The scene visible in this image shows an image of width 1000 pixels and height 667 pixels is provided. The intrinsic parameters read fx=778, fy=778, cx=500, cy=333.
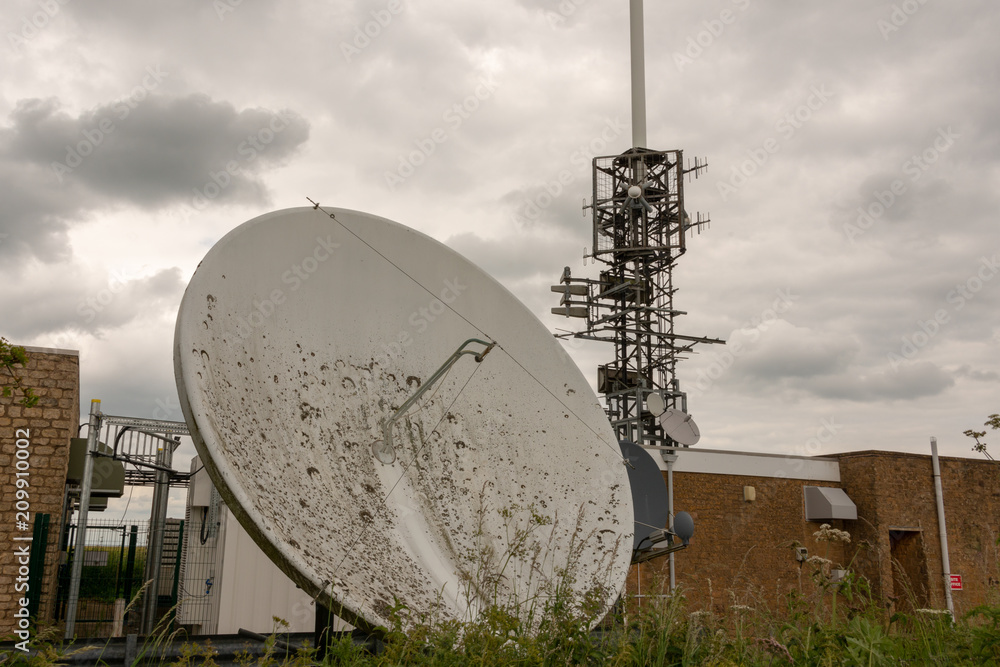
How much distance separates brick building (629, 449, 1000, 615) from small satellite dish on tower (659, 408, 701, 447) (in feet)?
5.36

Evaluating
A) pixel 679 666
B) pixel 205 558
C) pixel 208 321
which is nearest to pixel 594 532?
pixel 679 666

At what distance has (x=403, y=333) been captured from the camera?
6477mm

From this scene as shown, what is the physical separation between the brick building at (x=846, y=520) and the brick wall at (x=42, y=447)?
1165 centimetres

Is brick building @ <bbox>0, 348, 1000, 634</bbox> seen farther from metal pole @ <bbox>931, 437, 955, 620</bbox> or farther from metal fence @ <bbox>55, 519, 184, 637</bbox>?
metal fence @ <bbox>55, 519, 184, 637</bbox>

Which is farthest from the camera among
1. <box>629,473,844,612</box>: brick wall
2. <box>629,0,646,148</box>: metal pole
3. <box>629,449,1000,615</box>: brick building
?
<box>629,0,646,148</box>: metal pole

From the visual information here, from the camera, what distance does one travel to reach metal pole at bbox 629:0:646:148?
2436 cm

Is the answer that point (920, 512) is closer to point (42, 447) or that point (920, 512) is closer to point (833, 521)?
point (833, 521)

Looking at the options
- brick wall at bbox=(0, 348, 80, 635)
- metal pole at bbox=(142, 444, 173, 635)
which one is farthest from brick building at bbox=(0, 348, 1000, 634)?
brick wall at bbox=(0, 348, 80, 635)

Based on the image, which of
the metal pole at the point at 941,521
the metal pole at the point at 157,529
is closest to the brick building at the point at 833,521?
the metal pole at the point at 941,521

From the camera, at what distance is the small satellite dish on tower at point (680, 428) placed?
50.7 feet

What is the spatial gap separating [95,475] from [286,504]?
11.2 m

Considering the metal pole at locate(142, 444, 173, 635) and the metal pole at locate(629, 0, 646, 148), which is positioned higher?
the metal pole at locate(629, 0, 646, 148)

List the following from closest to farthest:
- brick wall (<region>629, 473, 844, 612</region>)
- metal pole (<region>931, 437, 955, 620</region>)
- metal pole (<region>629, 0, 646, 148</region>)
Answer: brick wall (<region>629, 473, 844, 612</region>) < metal pole (<region>931, 437, 955, 620</region>) < metal pole (<region>629, 0, 646, 148</region>)

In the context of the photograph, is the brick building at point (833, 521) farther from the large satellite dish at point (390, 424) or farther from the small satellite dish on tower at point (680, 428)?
the large satellite dish at point (390, 424)
